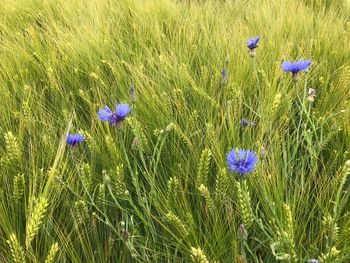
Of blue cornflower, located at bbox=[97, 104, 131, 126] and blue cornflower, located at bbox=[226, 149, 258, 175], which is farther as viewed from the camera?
blue cornflower, located at bbox=[97, 104, 131, 126]

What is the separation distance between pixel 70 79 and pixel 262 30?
902 millimetres

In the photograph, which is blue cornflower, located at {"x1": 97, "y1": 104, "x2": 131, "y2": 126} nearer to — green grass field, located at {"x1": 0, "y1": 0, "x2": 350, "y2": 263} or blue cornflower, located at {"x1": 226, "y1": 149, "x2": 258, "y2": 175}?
green grass field, located at {"x1": 0, "y1": 0, "x2": 350, "y2": 263}

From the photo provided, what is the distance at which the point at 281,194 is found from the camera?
2.51 ft

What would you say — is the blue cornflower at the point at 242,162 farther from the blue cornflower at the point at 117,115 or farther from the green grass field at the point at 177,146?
the blue cornflower at the point at 117,115

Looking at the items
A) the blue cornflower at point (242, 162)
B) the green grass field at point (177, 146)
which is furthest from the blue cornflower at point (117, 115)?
the blue cornflower at point (242, 162)

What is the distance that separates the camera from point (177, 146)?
40.0 inches

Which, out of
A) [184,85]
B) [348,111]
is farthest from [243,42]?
[348,111]

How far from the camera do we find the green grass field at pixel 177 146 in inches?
30.4

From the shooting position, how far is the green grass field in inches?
30.4

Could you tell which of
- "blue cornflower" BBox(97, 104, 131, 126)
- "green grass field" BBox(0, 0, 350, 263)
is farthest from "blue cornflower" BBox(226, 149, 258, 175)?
"blue cornflower" BBox(97, 104, 131, 126)

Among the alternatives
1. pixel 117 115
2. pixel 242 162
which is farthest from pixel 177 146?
pixel 242 162

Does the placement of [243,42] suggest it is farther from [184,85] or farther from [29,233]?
[29,233]

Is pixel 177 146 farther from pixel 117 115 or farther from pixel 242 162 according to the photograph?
pixel 242 162

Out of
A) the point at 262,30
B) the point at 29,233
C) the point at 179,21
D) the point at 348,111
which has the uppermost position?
the point at 179,21
